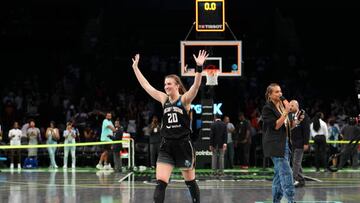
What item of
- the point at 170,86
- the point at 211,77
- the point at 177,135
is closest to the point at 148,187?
the point at 211,77

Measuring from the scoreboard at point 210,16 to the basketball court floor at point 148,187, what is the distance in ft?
15.1

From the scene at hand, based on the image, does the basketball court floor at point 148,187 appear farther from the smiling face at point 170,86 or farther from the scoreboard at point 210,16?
the scoreboard at point 210,16

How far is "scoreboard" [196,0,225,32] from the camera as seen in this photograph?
72.0 feet

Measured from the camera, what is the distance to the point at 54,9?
38.6 metres

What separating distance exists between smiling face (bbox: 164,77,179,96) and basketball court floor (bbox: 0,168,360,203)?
442 cm

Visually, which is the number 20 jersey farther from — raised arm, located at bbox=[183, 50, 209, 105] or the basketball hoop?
the basketball hoop

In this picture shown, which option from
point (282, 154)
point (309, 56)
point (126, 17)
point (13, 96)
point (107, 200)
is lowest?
point (107, 200)

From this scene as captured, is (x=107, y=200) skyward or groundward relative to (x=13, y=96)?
groundward

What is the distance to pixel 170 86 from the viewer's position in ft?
32.3

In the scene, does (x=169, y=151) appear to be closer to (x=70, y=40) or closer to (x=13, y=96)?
(x=13, y=96)

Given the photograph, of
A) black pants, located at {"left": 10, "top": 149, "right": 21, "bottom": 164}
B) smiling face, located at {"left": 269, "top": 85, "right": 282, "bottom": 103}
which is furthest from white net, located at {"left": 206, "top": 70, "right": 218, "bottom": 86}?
smiling face, located at {"left": 269, "top": 85, "right": 282, "bottom": 103}

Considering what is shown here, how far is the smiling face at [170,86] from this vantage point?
9828 mm

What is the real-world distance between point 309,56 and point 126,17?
10250 mm

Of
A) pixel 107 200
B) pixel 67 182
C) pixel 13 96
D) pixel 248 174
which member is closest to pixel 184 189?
pixel 107 200
